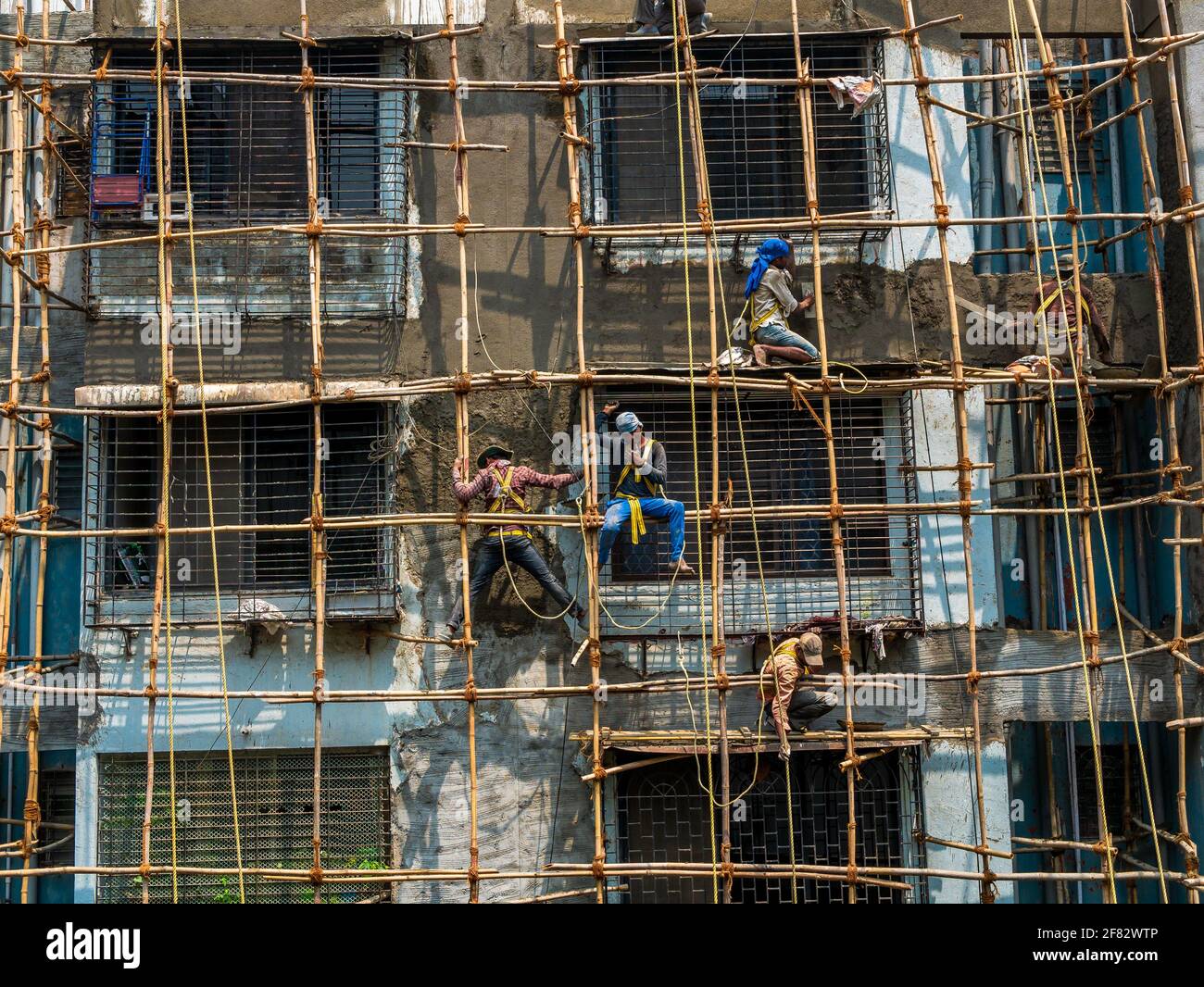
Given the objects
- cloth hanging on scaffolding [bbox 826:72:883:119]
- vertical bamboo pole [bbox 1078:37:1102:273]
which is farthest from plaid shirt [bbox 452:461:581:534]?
vertical bamboo pole [bbox 1078:37:1102:273]

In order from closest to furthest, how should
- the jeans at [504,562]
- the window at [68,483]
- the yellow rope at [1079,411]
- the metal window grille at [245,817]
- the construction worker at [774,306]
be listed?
the yellow rope at [1079,411] < the jeans at [504,562] < the construction worker at [774,306] < the metal window grille at [245,817] < the window at [68,483]

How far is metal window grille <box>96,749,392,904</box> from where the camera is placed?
45.5 ft

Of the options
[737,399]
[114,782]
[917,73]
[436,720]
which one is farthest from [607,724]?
[917,73]

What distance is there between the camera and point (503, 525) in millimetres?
13477

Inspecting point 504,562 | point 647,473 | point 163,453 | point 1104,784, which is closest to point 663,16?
point 647,473

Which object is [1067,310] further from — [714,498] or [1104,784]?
[1104,784]

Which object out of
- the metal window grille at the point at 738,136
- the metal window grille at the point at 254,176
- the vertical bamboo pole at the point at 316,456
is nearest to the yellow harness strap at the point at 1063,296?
the metal window grille at the point at 738,136

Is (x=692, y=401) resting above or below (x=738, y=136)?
below

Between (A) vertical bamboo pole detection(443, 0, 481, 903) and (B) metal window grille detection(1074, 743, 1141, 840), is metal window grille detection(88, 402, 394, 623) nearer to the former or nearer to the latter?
(A) vertical bamboo pole detection(443, 0, 481, 903)

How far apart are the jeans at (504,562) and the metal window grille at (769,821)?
1.90 m

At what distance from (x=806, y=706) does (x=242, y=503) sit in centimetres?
553

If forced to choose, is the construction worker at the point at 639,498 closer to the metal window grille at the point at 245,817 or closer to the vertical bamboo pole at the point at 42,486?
the metal window grille at the point at 245,817

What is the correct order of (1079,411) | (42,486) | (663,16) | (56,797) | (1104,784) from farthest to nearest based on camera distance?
1. (1104,784)
2. (56,797)
3. (663,16)
4. (42,486)
5. (1079,411)

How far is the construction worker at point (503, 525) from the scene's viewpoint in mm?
13367
